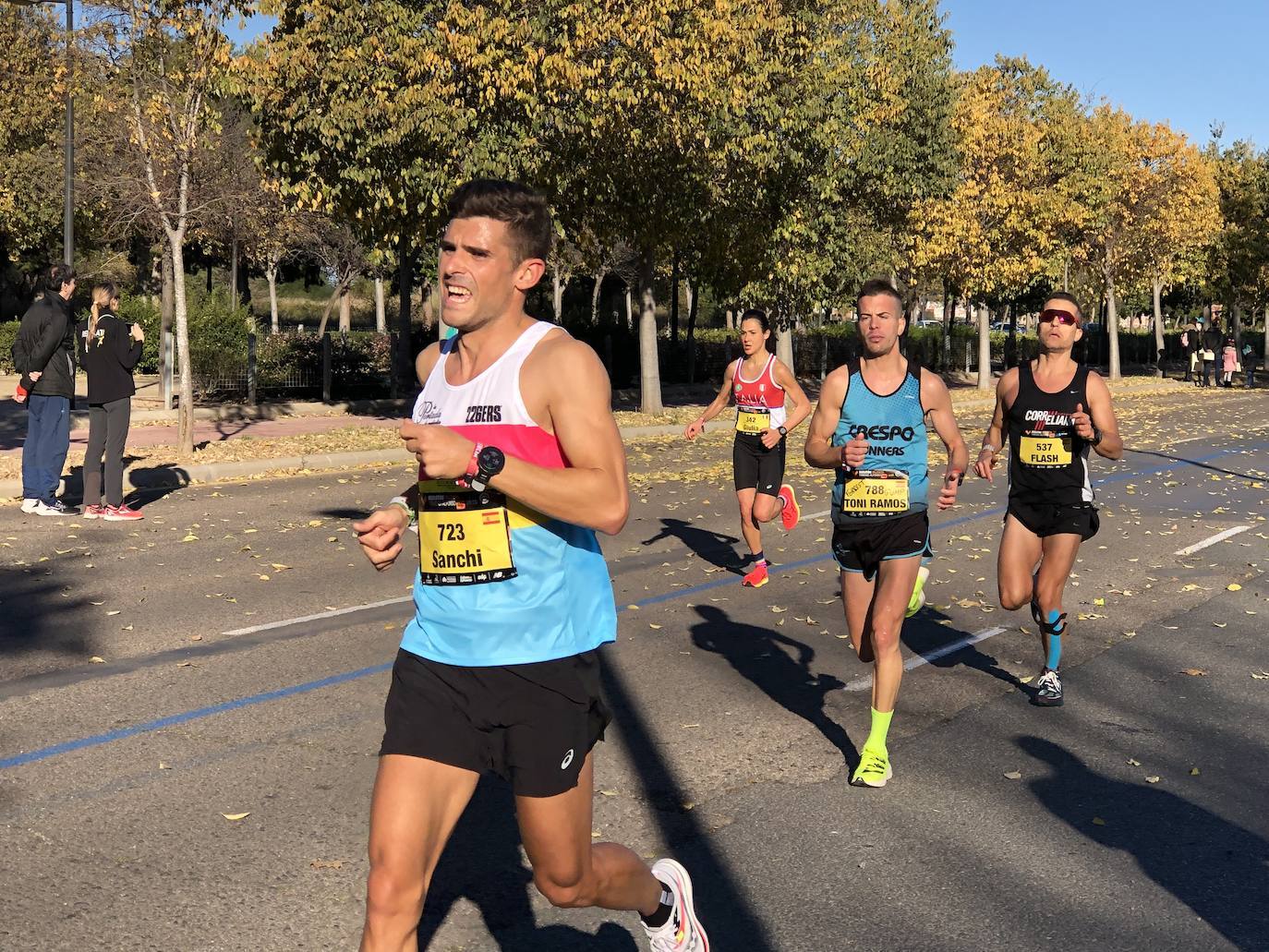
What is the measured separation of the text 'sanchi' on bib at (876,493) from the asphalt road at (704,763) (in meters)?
1.07

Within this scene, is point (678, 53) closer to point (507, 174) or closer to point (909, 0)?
point (507, 174)

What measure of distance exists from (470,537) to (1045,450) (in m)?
4.58

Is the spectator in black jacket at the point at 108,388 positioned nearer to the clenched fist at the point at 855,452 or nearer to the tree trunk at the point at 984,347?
the clenched fist at the point at 855,452

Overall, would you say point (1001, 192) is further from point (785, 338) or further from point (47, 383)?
point (47, 383)

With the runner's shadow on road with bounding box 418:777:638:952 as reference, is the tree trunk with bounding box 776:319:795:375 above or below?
above

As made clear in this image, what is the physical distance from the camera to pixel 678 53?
20.2 metres

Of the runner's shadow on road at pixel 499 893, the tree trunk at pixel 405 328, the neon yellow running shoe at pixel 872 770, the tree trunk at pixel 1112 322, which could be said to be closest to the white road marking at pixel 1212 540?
the neon yellow running shoe at pixel 872 770

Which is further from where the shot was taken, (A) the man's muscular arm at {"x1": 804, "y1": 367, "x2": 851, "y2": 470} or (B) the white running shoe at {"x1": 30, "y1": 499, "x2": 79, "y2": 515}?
(B) the white running shoe at {"x1": 30, "y1": 499, "x2": 79, "y2": 515}

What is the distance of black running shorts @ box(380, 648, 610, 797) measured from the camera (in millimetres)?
3090

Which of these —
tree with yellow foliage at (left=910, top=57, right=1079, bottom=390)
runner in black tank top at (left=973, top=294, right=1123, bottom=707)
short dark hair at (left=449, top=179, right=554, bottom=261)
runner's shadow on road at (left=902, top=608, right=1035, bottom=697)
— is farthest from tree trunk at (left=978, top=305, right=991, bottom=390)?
short dark hair at (left=449, top=179, right=554, bottom=261)

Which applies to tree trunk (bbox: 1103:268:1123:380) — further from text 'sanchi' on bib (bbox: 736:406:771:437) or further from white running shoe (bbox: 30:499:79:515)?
white running shoe (bbox: 30:499:79:515)

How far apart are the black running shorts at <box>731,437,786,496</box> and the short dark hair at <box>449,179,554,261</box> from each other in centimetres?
681

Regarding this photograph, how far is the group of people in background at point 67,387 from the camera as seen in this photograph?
1197 centimetres

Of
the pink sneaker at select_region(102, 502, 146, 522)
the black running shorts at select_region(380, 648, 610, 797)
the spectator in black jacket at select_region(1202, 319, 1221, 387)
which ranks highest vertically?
the spectator in black jacket at select_region(1202, 319, 1221, 387)
